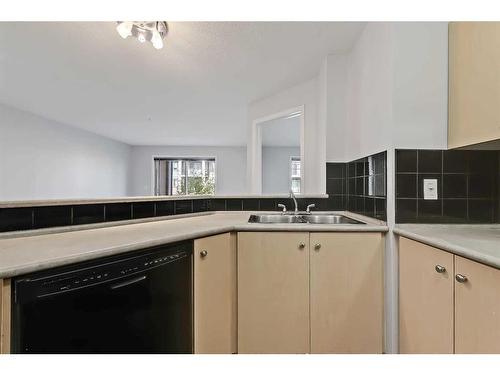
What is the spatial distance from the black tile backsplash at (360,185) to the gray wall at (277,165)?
187 inches

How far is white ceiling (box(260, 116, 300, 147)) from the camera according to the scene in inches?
173

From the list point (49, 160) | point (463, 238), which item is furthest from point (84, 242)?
point (49, 160)

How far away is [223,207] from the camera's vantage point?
2.21m

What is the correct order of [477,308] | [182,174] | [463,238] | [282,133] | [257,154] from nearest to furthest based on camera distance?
[477,308] < [463,238] < [257,154] < [282,133] < [182,174]

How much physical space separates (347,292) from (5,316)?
1469mm

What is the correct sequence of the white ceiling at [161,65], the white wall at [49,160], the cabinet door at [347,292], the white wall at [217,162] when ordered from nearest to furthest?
the cabinet door at [347,292]
the white ceiling at [161,65]
the white wall at [49,160]
the white wall at [217,162]

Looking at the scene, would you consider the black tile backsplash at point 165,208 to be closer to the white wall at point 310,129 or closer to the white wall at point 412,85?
the white wall at point 310,129

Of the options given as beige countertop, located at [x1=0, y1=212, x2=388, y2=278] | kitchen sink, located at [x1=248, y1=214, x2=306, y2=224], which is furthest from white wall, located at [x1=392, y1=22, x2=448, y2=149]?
kitchen sink, located at [x1=248, y1=214, x2=306, y2=224]

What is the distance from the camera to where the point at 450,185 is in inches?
52.9

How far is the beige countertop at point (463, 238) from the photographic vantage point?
2.66ft

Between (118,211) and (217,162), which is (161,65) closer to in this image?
(118,211)

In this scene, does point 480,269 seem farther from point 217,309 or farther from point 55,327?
point 55,327

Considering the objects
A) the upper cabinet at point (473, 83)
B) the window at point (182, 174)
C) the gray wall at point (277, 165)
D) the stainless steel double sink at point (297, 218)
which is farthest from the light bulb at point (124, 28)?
the window at point (182, 174)

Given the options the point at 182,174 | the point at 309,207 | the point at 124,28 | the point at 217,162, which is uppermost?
the point at 124,28
